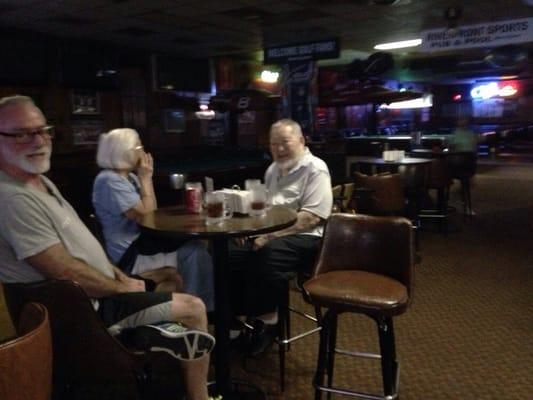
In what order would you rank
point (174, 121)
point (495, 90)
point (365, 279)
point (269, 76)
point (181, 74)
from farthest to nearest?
point (495, 90), point (269, 76), point (174, 121), point (181, 74), point (365, 279)

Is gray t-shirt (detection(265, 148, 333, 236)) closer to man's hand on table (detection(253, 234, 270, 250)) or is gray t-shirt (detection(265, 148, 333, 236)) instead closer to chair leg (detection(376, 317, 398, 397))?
man's hand on table (detection(253, 234, 270, 250))

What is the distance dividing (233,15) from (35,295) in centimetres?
579

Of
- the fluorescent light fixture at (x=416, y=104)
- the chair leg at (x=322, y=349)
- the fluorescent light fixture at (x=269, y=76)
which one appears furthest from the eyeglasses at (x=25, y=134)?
the fluorescent light fixture at (x=416, y=104)

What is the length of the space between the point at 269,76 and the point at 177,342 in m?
10.7

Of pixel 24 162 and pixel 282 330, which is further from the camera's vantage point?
pixel 282 330

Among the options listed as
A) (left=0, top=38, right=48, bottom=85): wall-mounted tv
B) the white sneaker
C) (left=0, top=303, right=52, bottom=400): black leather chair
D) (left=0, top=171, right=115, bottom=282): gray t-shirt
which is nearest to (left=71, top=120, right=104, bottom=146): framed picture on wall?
(left=0, top=38, right=48, bottom=85): wall-mounted tv

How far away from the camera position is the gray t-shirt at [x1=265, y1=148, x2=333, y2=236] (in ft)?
9.34

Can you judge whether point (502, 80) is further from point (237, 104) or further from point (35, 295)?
point (35, 295)

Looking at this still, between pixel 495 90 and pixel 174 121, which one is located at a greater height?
pixel 495 90

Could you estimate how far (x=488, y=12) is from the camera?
6.71 meters

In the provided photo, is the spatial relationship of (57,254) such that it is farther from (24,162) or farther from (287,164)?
(287,164)

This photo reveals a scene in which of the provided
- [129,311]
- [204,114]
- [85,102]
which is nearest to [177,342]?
[129,311]

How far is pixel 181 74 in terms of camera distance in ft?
33.9

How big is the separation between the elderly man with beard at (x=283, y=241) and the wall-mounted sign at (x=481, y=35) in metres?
4.66
